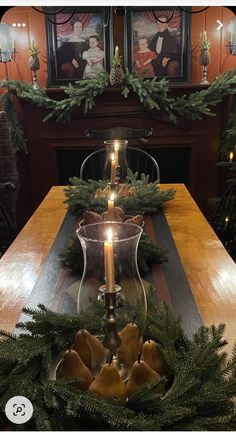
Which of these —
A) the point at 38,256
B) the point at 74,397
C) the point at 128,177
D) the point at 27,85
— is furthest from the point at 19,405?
the point at 27,85

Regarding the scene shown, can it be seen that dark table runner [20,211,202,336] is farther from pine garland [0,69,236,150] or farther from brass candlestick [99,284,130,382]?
pine garland [0,69,236,150]

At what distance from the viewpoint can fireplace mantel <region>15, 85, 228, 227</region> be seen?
131 inches

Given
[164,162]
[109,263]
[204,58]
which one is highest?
[204,58]

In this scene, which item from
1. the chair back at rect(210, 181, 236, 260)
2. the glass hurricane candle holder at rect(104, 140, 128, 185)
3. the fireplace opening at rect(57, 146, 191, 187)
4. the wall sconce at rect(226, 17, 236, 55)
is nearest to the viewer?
the glass hurricane candle holder at rect(104, 140, 128, 185)

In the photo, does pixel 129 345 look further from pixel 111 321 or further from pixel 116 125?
pixel 116 125

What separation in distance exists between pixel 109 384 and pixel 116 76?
284 centimetres

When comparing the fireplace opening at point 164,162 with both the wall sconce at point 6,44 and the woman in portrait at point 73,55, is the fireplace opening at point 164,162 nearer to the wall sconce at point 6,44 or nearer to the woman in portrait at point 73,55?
the woman in portrait at point 73,55

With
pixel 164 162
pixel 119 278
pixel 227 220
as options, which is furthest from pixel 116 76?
pixel 119 278

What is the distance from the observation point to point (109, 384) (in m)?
0.57

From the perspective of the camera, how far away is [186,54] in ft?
11.0

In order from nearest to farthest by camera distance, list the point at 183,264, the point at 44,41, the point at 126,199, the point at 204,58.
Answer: the point at 183,264, the point at 126,199, the point at 204,58, the point at 44,41

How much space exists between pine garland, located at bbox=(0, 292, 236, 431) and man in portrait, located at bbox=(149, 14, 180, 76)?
9.70 ft

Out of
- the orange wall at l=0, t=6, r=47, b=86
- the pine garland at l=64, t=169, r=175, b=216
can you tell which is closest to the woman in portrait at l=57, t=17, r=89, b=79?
the orange wall at l=0, t=6, r=47, b=86

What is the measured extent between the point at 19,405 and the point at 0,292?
523mm
